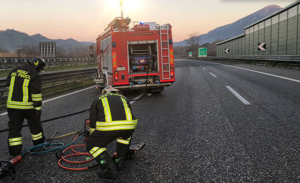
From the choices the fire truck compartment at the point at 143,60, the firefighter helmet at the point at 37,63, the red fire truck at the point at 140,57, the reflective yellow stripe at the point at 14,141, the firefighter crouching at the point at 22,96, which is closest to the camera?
the reflective yellow stripe at the point at 14,141

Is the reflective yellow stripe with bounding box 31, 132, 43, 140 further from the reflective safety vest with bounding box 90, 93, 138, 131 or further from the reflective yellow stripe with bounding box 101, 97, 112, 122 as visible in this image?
the reflective yellow stripe with bounding box 101, 97, 112, 122

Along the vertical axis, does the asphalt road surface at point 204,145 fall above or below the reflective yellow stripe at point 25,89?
below

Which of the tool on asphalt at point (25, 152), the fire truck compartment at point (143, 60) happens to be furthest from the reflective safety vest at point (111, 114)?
the fire truck compartment at point (143, 60)

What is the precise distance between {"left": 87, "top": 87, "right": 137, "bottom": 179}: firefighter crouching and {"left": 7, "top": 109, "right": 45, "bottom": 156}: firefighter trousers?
1483mm

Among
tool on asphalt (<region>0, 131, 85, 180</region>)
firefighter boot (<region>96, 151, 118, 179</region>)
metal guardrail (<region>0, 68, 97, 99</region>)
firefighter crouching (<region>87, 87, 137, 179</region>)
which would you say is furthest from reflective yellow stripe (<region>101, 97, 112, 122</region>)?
metal guardrail (<region>0, 68, 97, 99</region>)

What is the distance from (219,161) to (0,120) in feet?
20.7

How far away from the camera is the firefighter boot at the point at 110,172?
10.4ft

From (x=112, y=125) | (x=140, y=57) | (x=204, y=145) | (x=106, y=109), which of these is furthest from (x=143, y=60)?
(x=112, y=125)

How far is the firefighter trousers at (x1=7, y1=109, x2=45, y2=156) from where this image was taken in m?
4.06

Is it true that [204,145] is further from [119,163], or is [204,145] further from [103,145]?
[103,145]

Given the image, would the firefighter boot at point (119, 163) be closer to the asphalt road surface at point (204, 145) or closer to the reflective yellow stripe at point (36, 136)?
the asphalt road surface at point (204, 145)

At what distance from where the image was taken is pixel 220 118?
5980mm

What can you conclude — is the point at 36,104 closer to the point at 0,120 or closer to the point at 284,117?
the point at 0,120

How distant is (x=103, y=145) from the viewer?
3.35 m
